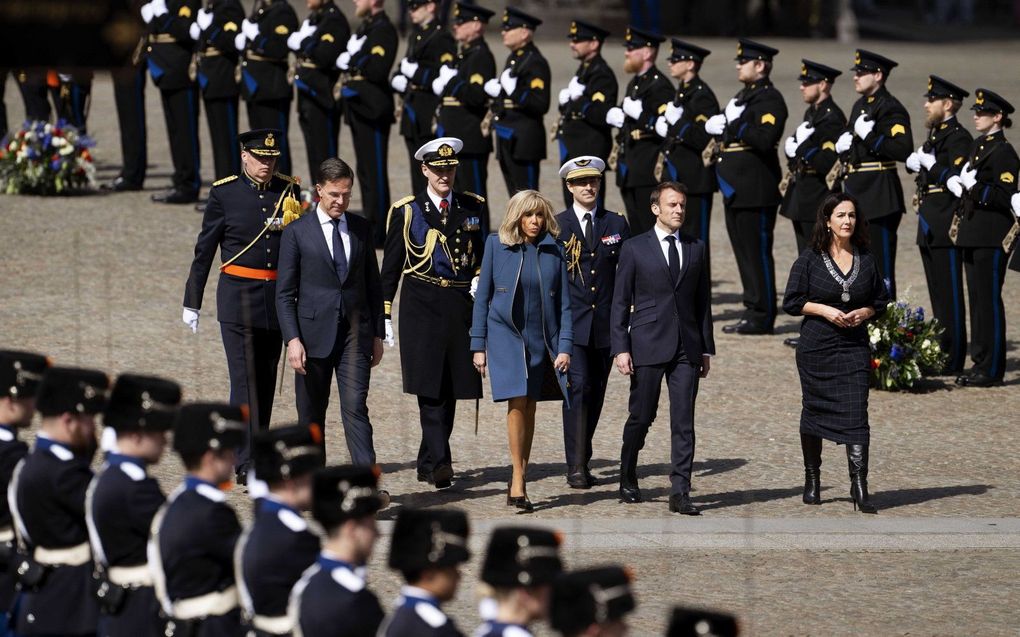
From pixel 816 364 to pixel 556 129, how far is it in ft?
19.6

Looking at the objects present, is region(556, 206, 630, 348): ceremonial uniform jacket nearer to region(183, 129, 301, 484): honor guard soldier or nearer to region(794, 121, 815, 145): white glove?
region(183, 129, 301, 484): honor guard soldier

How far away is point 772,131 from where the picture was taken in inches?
583

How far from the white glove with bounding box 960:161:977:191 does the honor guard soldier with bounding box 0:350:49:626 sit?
801 centimetres

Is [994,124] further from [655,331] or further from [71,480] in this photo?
[71,480]

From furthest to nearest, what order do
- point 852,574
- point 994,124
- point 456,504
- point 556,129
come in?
point 556,129 → point 994,124 → point 456,504 → point 852,574

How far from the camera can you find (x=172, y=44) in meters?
18.2

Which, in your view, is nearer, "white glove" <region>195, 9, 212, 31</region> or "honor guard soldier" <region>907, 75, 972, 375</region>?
"honor guard soldier" <region>907, 75, 972, 375</region>

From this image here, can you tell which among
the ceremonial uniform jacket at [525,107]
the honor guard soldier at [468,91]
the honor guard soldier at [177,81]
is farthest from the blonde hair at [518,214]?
the honor guard soldier at [177,81]

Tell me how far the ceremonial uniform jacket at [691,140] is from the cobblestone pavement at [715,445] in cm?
112

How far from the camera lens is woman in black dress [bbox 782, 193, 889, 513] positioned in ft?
34.1

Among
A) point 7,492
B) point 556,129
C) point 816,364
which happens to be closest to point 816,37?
point 556,129

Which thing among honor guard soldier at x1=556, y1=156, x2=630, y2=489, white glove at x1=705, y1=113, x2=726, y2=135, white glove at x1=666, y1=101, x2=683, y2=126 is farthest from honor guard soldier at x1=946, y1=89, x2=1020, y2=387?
honor guard soldier at x1=556, y1=156, x2=630, y2=489

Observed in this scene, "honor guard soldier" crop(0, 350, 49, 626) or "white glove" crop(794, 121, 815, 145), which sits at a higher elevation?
"white glove" crop(794, 121, 815, 145)

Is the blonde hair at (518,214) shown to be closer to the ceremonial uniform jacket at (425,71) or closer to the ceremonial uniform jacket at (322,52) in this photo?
the ceremonial uniform jacket at (425,71)
